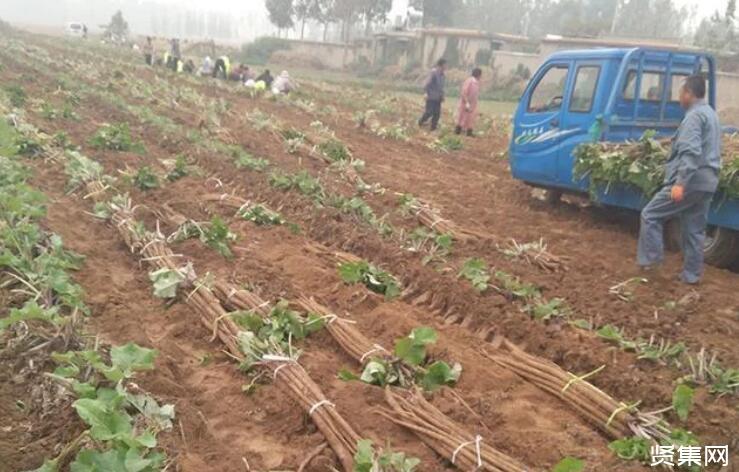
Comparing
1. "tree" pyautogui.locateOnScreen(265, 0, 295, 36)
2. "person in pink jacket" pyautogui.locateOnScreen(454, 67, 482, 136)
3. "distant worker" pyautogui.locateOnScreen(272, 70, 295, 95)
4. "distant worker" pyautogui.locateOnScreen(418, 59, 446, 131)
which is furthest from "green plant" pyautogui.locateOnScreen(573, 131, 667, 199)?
"tree" pyautogui.locateOnScreen(265, 0, 295, 36)

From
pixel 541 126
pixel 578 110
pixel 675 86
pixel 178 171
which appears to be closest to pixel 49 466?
pixel 178 171

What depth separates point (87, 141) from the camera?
37.3 ft

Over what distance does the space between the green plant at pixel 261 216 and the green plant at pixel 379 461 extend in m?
→ 4.71

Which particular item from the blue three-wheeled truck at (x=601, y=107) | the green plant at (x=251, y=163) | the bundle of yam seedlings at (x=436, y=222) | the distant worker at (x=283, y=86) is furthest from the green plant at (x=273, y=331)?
the distant worker at (x=283, y=86)

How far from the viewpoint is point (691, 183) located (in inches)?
251

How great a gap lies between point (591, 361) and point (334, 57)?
53963mm

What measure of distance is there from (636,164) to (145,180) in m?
→ 5.93

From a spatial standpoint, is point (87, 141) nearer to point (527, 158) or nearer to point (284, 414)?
point (527, 158)

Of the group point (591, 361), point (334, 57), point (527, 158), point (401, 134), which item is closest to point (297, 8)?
point (334, 57)

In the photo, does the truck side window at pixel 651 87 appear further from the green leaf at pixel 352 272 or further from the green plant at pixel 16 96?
the green plant at pixel 16 96

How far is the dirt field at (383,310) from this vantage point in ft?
13.1

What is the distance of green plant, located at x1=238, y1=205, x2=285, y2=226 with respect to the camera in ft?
26.1

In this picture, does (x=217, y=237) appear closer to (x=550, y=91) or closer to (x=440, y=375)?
(x=440, y=375)

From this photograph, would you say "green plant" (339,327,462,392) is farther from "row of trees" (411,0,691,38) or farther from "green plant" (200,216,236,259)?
"row of trees" (411,0,691,38)
